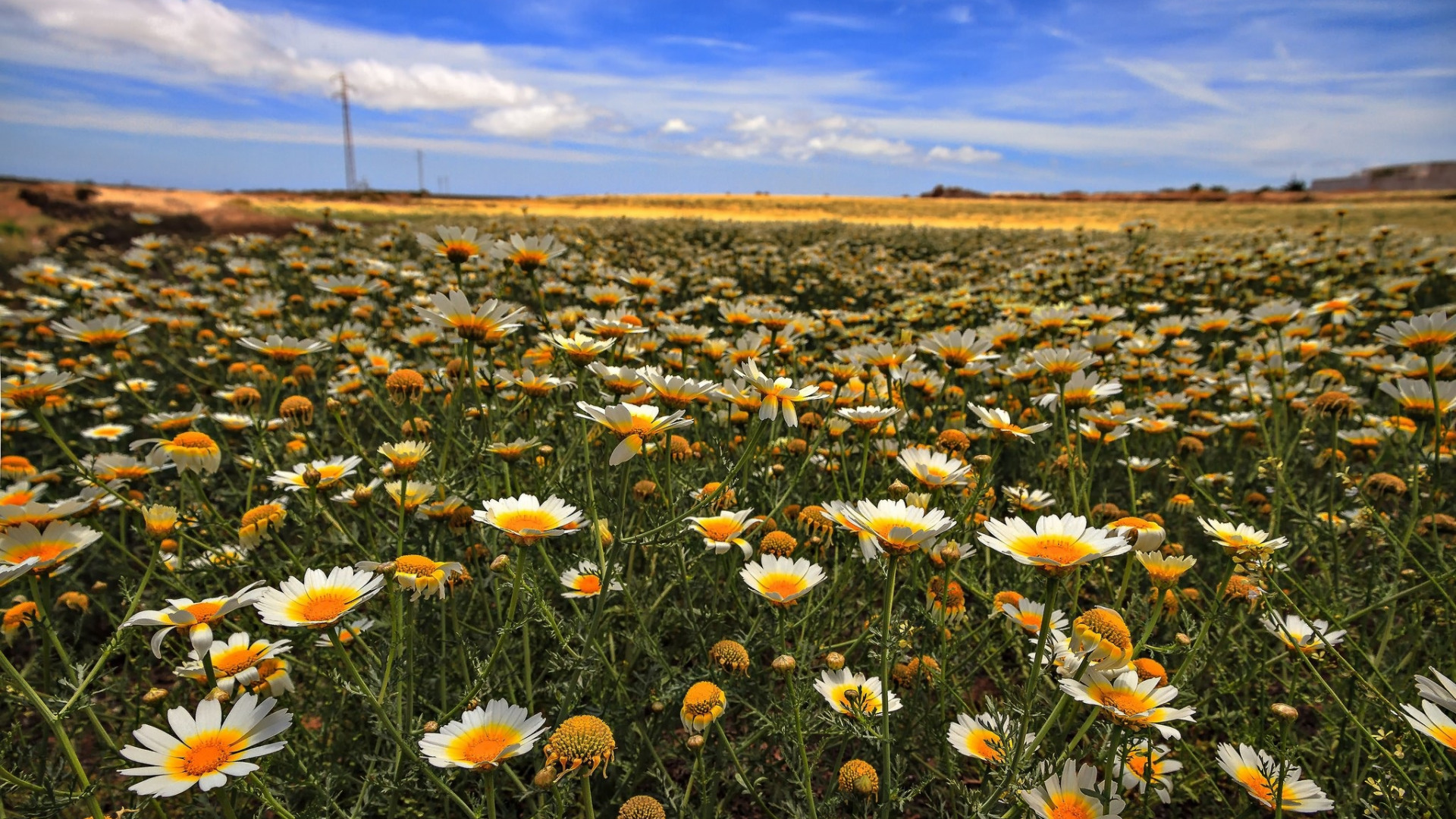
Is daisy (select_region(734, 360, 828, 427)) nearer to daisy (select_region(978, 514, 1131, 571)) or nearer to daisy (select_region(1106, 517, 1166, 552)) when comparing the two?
daisy (select_region(978, 514, 1131, 571))

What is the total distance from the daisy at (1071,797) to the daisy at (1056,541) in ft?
1.24

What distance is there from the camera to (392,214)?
72.2ft

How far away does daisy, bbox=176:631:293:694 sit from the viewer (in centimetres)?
140

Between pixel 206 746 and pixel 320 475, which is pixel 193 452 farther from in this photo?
pixel 206 746

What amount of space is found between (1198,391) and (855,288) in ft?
13.9

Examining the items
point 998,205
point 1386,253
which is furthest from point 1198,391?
point 998,205

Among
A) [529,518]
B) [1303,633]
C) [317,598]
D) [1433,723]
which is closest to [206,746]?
[317,598]

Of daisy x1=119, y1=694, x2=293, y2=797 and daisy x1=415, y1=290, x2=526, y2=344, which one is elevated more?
daisy x1=415, y1=290, x2=526, y2=344

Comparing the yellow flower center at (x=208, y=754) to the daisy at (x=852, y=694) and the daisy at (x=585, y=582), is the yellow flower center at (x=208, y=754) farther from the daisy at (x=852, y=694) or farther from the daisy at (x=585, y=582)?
the daisy at (x=852, y=694)

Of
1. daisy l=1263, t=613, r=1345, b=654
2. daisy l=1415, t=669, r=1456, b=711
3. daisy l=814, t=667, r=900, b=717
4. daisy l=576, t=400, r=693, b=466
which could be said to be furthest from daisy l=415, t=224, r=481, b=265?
daisy l=1415, t=669, r=1456, b=711

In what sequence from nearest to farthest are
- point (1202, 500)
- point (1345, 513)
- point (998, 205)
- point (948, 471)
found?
point (948, 471) → point (1345, 513) → point (1202, 500) → point (998, 205)

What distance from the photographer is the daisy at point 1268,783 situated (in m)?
1.23

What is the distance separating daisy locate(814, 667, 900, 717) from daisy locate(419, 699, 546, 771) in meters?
0.62

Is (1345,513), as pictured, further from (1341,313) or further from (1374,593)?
(1341,313)
